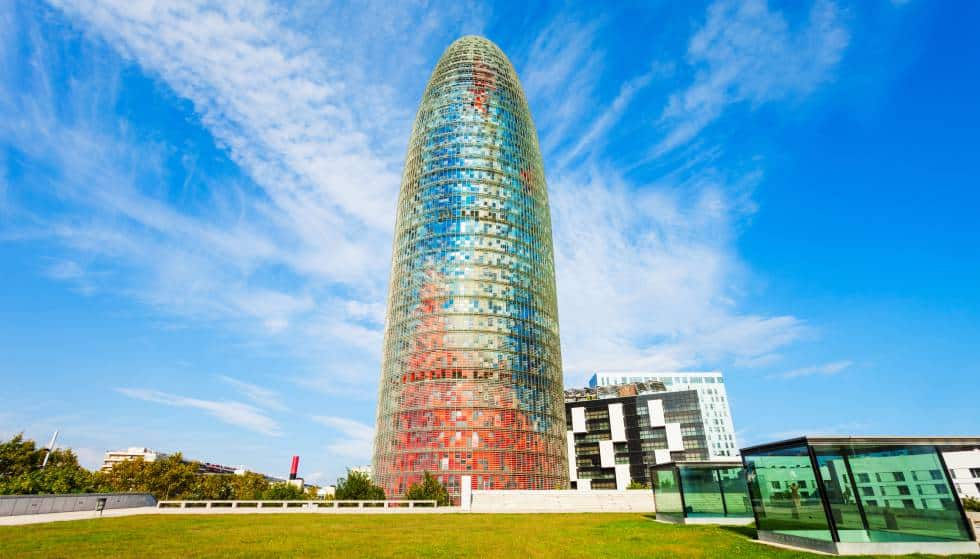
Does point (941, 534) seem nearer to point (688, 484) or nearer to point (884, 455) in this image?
point (884, 455)

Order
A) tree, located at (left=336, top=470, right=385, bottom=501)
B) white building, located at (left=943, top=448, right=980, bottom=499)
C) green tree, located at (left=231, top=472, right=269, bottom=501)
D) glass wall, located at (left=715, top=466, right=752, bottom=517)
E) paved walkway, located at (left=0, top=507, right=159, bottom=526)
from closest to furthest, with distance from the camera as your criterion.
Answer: glass wall, located at (left=715, top=466, right=752, bottom=517)
paved walkway, located at (left=0, top=507, right=159, bottom=526)
tree, located at (left=336, top=470, right=385, bottom=501)
white building, located at (left=943, top=448, right=980, bottom=499)
green tree, located at (left=231, top=472, right=269, bottom=501)

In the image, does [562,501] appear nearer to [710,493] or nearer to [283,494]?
[710,493]

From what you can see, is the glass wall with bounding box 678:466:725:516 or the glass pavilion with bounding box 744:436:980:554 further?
the glass wall with bounding box 678:466:725:516

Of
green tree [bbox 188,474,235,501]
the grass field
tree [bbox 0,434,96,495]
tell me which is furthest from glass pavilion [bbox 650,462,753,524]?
green tree [bbox 188,474,235,501]

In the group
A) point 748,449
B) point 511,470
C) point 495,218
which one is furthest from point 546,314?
point 748,449

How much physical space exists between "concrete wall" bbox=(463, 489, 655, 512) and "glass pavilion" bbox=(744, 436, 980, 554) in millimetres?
34195

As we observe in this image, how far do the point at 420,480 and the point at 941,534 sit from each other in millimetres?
72977

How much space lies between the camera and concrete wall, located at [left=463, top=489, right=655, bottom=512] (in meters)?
50.5

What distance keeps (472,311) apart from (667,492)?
2397 inches

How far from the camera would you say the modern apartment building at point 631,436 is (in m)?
115

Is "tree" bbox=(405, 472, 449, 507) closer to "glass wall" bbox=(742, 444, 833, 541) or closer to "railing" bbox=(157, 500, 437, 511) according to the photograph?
"railing" bbox=(157, 500, 437, 511)

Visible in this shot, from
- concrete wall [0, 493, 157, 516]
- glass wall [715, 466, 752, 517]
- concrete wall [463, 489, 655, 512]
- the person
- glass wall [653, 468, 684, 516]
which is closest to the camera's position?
the person

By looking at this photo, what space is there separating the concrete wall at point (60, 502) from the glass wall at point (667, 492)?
136ft

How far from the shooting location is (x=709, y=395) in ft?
609
